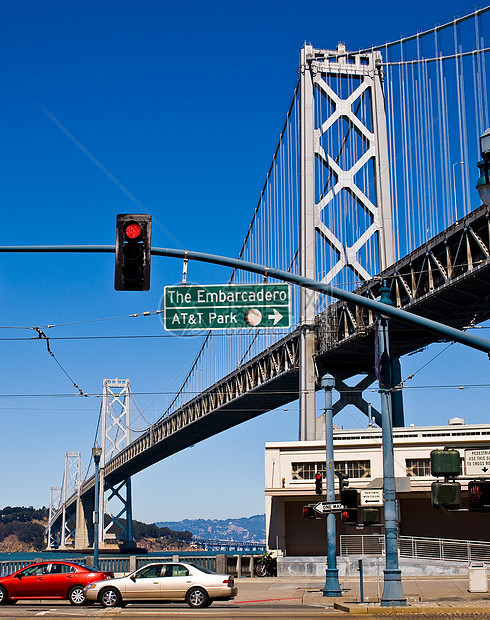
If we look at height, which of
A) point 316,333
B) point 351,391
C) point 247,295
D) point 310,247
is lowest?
point 247,295

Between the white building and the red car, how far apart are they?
1786 centimetres

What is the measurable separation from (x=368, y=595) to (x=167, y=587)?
20.1ft

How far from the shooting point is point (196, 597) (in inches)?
983

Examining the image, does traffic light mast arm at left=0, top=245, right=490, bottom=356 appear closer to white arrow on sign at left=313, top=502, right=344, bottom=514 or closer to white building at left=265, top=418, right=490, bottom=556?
white arrow on sign at left=313, top=502, right=344, bottom=514

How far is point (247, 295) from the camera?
50.8 ft

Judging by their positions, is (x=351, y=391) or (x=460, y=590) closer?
(x=460, y=590)

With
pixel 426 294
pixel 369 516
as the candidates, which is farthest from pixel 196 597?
pixel 426 294

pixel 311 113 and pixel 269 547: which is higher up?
pixel 311 113

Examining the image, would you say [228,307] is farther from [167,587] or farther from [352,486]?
[352,486]

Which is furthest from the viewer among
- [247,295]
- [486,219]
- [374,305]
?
[486,219]

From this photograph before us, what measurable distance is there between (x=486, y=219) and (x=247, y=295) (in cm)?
2498

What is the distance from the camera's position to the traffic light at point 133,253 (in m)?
13.6

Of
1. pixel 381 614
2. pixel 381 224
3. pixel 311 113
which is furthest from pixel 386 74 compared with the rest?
pixel 381 614

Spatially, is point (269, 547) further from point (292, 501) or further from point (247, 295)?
point (247, 295)
